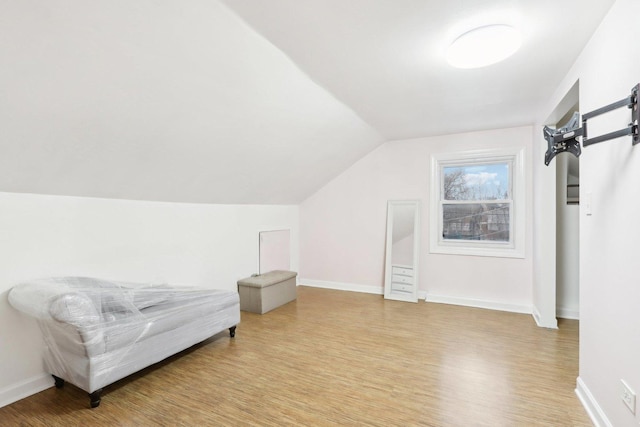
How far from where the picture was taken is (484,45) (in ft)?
6.56

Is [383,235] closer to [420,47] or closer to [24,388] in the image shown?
[420,47]

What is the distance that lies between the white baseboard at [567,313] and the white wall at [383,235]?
29cm

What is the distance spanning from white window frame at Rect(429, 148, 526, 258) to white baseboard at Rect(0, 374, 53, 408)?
14.0 ft

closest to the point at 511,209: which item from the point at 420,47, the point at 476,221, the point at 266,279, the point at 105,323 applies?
the point at 476,221

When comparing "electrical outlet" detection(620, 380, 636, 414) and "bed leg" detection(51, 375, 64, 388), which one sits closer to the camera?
"electrical outlet" detection(620, 380, 636, 414)

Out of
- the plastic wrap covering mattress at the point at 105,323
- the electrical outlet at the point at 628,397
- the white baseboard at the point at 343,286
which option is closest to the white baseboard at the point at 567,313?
the white baseboard at the point at 343,286

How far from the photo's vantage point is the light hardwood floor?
1.86 m

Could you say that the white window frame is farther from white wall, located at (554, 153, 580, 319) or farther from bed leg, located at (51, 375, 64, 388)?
bed leg, located at (51, 375, 64, 388)

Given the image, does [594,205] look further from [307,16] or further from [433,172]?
[433,172]

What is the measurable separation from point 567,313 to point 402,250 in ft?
6.77

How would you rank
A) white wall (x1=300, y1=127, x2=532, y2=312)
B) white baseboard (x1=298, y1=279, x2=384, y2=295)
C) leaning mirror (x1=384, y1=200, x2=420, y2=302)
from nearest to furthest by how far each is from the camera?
white wall (x1=300, y1=127, x2=532, y2=312) < leaning mirror (x1=384, y1=200, x2=420, y2=302) < white baseboard (x1=298, y1=279, x2=384, y2=295)

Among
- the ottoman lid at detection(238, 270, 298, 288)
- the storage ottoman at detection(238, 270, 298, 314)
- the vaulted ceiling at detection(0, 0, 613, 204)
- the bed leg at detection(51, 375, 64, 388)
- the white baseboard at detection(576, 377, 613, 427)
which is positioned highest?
the vaulted ceiling at detection(0, 0, 613, 204)

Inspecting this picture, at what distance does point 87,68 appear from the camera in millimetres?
1640

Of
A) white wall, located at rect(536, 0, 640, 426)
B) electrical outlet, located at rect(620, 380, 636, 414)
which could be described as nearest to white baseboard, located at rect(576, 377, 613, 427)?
white wall, located at rect(536, 0, 640, 426)
